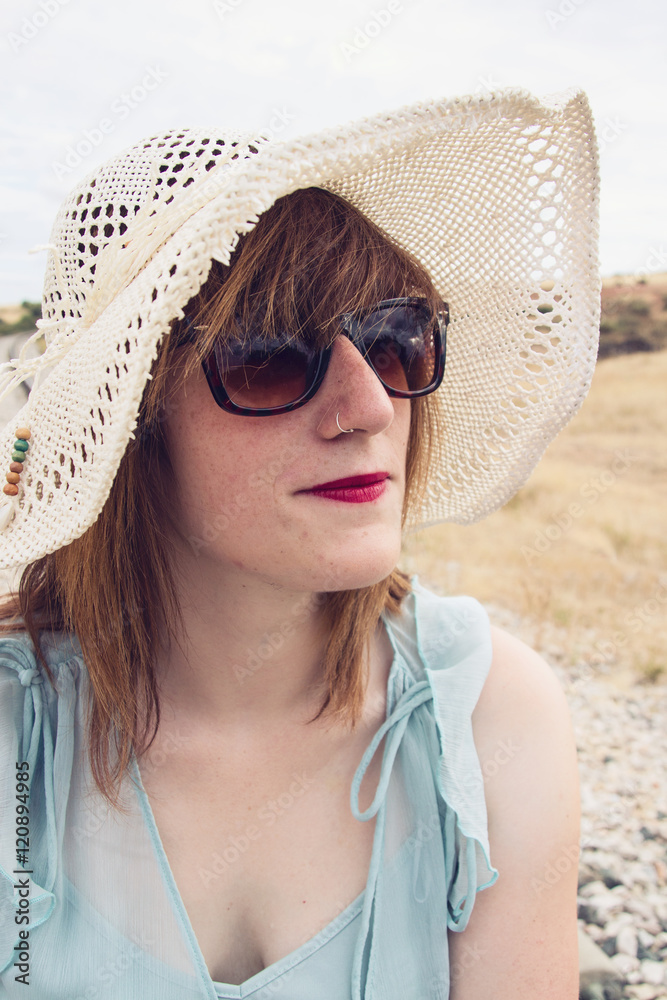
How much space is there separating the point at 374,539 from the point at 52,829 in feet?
3.04

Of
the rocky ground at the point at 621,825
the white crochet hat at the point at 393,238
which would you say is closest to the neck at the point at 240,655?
the white crochet hat at the point at 393,238

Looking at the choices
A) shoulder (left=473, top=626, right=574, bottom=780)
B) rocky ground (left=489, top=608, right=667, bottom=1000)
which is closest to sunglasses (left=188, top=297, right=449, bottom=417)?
shoulder (left=473, top=626, right=574, bottom=780)

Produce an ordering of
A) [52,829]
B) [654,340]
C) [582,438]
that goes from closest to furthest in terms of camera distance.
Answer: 1. [52,829]
2. [582,438]
3. [654,340]

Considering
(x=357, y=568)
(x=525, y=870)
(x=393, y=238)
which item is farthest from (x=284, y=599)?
(x=393, y=238)

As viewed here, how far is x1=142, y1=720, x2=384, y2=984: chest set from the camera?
4.67 feet

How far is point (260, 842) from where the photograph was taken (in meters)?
1.52

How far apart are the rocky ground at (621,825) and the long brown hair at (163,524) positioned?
102 centimetres

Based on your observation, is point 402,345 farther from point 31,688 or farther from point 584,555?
point 584,555

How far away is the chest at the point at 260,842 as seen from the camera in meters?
1.42

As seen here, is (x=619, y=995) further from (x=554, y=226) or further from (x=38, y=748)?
(x=554, y=226)

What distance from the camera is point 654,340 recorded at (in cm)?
1991

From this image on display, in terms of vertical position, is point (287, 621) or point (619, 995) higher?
point (287, 621)

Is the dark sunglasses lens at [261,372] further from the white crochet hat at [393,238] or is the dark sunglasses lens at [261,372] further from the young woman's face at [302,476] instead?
the white crochet hat at [393,238]

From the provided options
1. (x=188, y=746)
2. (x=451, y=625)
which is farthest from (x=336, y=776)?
(x=451, y=625)
